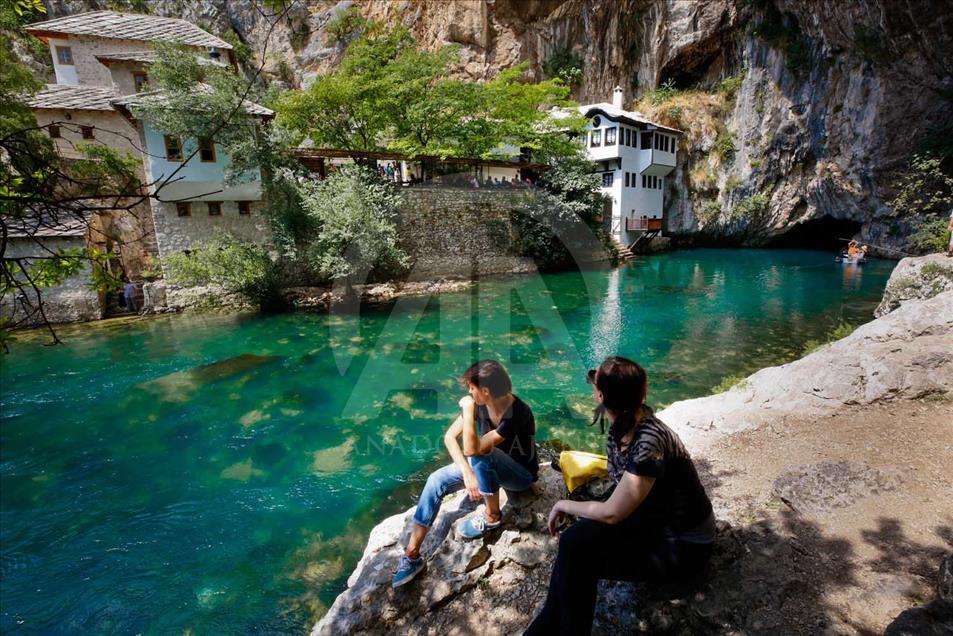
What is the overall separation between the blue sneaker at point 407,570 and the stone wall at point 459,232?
16760 mm

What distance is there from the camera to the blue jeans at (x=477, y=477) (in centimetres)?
328

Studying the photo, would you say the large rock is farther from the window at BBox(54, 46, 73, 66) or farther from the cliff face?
the window at BBox(54, 46, 73, 66)

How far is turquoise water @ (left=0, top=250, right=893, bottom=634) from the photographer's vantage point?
4977mm

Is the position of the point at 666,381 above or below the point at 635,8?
below

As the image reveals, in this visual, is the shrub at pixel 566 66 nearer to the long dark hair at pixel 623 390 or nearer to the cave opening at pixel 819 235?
the cave opening at pixel 819 235

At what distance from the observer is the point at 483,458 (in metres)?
3.27

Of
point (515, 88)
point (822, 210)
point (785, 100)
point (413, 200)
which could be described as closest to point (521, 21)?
point (515, 88)

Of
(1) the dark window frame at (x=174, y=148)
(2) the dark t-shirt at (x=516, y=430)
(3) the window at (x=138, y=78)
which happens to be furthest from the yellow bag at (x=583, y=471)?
(3) the window at (x=138, y=78)

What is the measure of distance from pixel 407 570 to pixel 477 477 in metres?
0.84

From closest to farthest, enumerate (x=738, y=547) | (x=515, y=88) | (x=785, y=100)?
(x=738, y=547) → (x=515, y=88) → (x=785, y=100)

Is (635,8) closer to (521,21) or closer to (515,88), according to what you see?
(521,21)

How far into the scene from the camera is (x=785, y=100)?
976 inches

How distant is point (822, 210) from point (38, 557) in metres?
32.7

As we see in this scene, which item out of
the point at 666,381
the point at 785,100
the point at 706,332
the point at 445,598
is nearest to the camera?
the point at 445,598
